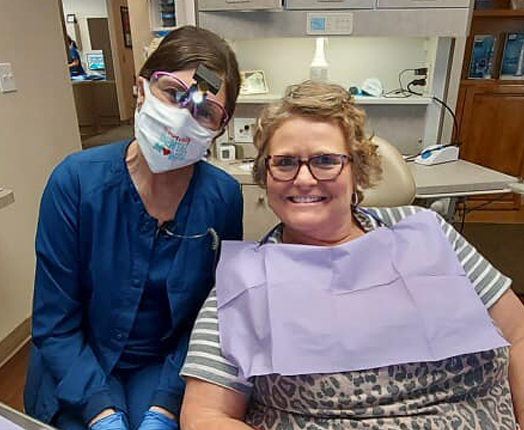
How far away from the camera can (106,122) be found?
7.42 m

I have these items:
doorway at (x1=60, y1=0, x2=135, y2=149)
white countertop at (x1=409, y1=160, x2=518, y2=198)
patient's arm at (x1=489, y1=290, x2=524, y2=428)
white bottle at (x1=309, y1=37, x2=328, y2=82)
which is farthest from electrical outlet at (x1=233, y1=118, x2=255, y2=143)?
doorway at (x1=60, y1=0, x2=135, y2=149)

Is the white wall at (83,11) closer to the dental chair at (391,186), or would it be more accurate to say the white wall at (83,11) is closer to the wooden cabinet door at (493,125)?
the wooden cabinet door at (493,125)

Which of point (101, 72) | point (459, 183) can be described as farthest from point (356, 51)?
point (101, 72)

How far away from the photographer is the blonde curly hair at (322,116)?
1.00 metres

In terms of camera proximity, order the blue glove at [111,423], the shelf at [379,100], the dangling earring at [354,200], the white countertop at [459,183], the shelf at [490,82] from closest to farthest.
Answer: the blue glove at [111,423]
the dangling earring at [354,200]
the white countertop at [459,183]
the shelf at [379,100]
the shelf at [490,82]

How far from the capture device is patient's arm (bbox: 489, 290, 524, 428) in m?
0.97

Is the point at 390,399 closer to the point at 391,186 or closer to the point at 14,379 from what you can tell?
the point at 391,186

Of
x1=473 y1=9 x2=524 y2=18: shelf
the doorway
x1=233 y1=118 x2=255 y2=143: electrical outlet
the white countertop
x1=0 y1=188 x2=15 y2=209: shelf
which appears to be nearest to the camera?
x1=0 y1=188 x2=15 y2=209: shelf

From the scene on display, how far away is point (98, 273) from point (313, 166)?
0.55 m

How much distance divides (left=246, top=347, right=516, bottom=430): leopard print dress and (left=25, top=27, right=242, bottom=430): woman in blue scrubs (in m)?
0.28

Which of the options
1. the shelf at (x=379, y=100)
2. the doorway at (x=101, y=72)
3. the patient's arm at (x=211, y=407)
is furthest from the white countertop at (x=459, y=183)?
the doorway at (x=101, y=72)

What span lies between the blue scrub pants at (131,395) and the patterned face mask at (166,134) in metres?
0.51

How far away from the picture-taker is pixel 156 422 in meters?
0.98

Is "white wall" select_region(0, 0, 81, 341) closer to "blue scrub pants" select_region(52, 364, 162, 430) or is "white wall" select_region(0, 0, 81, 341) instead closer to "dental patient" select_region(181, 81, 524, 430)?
"blue scrub pants" select_region(52, 364, 162, 430)
